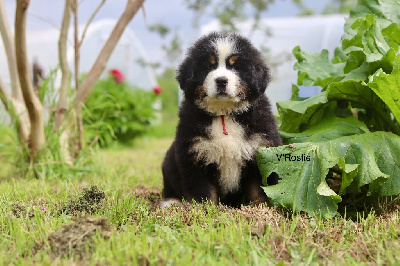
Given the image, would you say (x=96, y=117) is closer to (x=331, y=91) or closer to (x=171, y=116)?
(x=331, y=91)

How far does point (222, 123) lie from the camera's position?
3.22 m

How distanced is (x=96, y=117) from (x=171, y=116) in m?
9.89

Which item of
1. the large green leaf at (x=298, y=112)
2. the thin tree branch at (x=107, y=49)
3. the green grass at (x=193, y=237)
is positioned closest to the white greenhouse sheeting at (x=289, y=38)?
the thin tree branch at (x=107, y=49)

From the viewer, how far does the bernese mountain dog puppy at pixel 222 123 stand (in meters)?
3.13

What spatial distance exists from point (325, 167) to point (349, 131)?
55 centimetres

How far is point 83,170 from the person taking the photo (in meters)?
Result: 5.02

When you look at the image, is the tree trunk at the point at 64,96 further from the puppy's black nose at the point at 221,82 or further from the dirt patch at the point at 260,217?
the dirt patch at the point at 260,217

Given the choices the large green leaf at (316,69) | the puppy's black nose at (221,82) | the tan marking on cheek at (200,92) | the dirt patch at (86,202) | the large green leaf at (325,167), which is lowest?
the dirt patch at (86,202)

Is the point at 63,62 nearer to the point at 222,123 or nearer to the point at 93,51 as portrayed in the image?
the point at 222,123

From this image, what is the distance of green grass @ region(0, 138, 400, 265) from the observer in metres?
2.16

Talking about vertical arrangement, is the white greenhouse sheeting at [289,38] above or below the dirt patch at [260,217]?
above

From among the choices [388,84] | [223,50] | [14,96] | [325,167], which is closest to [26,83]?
[14,96]

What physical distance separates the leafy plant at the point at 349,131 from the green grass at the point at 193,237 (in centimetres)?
21

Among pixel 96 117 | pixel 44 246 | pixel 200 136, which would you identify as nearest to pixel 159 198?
pixel 200 136
